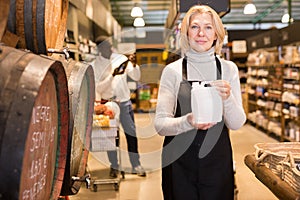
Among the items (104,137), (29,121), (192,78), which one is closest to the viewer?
(29,121)

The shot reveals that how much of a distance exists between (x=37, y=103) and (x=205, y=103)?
2.61 feet

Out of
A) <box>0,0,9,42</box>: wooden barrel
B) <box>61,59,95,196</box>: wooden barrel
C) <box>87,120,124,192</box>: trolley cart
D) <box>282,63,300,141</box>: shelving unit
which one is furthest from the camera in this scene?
<box>282,63,300,141</box>: shelving unit

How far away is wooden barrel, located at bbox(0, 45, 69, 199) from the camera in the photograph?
3.77ft

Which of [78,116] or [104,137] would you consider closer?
[78,116]

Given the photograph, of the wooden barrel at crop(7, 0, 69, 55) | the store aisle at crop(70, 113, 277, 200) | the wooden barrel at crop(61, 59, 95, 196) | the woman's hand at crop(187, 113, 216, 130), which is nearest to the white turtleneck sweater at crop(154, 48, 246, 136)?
the woman's hand at crop(187, 113, 216, 130)

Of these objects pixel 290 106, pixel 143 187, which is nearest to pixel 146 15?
pixel 290 106

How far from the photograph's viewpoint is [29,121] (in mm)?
1161

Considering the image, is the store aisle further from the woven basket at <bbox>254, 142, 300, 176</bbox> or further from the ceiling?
the ceiling

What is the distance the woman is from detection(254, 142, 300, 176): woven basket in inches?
7.1

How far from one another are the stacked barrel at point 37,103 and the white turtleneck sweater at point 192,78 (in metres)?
0.43

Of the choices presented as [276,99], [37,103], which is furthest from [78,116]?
[276,99]

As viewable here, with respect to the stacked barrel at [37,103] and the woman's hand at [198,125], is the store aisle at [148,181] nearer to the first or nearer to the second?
the stacked barrel at [37,103]

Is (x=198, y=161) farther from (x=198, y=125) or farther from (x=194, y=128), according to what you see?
(x=198, y=125)

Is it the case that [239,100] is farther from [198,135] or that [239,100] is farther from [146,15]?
[146,15]
